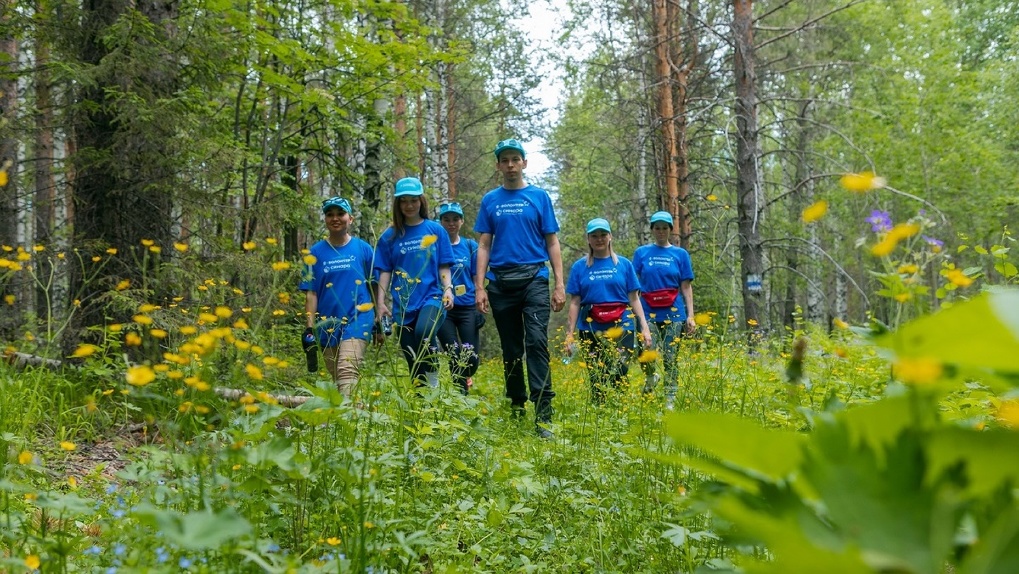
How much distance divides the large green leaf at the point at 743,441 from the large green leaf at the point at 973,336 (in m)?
0.17

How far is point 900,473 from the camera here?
60 centimetres

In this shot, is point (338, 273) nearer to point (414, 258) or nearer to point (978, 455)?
point (414, 258)

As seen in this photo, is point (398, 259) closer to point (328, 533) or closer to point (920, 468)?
point (328, 533)

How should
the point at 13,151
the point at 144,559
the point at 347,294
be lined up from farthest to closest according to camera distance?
the point at 13,151
the point at 347,294
the point at 144,559

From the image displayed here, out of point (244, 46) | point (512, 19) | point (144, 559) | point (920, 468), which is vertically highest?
point (512, 19)

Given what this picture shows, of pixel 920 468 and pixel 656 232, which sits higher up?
pixel 656 232

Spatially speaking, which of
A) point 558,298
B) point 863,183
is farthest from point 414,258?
point 863,183

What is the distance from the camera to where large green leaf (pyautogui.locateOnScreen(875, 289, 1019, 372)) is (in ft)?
1.74

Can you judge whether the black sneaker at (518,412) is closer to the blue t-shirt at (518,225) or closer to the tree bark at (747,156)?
the blue t-shirt at (518,225)

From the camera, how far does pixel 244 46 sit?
5.91m

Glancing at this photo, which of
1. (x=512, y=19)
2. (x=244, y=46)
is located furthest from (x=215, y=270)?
(x=512, y=19)

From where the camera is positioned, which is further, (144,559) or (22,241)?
(22,241)

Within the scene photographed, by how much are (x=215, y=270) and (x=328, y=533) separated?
3.61 m

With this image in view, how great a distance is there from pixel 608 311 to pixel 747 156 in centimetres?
312
